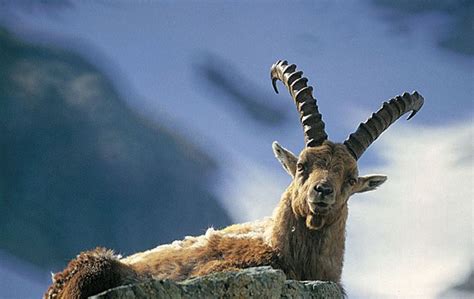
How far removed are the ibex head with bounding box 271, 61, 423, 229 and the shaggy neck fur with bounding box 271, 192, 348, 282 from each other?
0.47 feet

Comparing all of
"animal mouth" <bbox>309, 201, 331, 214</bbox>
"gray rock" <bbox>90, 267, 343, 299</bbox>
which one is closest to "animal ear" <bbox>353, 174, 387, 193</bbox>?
"animal mouth" <bbox>309, 201, 331, 214</bbox>

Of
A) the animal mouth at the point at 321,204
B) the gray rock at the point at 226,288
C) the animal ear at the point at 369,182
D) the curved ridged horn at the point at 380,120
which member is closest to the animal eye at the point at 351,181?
the animal ear at the point at 369,182

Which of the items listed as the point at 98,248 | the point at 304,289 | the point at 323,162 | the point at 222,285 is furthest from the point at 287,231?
the point at 222,285

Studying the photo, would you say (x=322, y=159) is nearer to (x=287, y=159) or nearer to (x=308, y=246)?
(x=287, y=159)

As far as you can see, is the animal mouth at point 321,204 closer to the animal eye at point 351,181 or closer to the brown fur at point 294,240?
the brown fur at point 294,240

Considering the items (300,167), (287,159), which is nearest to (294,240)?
(300,167)

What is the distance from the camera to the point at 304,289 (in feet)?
31.2

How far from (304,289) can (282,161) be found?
20.8ft

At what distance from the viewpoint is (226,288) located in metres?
8.48

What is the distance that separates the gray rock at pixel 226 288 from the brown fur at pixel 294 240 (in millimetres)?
4419

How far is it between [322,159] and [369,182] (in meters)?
1.53

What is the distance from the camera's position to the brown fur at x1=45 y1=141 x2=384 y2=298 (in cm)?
1383

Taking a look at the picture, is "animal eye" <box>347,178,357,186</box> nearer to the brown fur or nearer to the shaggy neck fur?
the brown fur

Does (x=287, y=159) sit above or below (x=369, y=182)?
above
